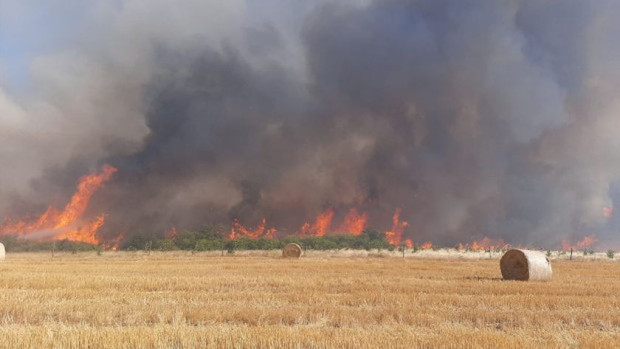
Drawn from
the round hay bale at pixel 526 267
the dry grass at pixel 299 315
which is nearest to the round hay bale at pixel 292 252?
the round hay bale at pixel 526 267

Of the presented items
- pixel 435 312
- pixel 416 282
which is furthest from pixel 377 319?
pixel 416 282

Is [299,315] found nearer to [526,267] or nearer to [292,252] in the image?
[526,267]

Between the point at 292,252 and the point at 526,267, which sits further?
the point at 292,252

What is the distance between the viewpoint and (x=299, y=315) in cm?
1329

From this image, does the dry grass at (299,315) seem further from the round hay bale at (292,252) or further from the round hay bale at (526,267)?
the round hay bale at (292,252)

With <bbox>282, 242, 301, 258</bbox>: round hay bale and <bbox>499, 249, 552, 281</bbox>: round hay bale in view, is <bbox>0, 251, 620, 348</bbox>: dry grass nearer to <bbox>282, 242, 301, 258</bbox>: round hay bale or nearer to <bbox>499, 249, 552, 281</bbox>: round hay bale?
<bbox>499, 249, 552, 281</bbox>: round hay bale

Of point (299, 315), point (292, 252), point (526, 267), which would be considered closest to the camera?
point (299, 315)

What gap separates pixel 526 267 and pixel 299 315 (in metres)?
17.8

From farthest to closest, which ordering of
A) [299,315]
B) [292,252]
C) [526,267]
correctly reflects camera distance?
[292,252]
[526,267]
[299,315]

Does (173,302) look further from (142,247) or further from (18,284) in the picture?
(142,247)

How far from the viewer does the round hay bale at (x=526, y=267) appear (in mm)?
27062

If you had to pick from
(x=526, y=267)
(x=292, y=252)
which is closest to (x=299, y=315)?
Result: (x=526, y=267)

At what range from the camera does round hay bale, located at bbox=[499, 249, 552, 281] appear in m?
27.1

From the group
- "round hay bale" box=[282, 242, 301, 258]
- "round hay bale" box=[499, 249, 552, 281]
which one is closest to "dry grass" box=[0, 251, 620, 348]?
"round hay bale" box=[499, 249, 552, 281]
